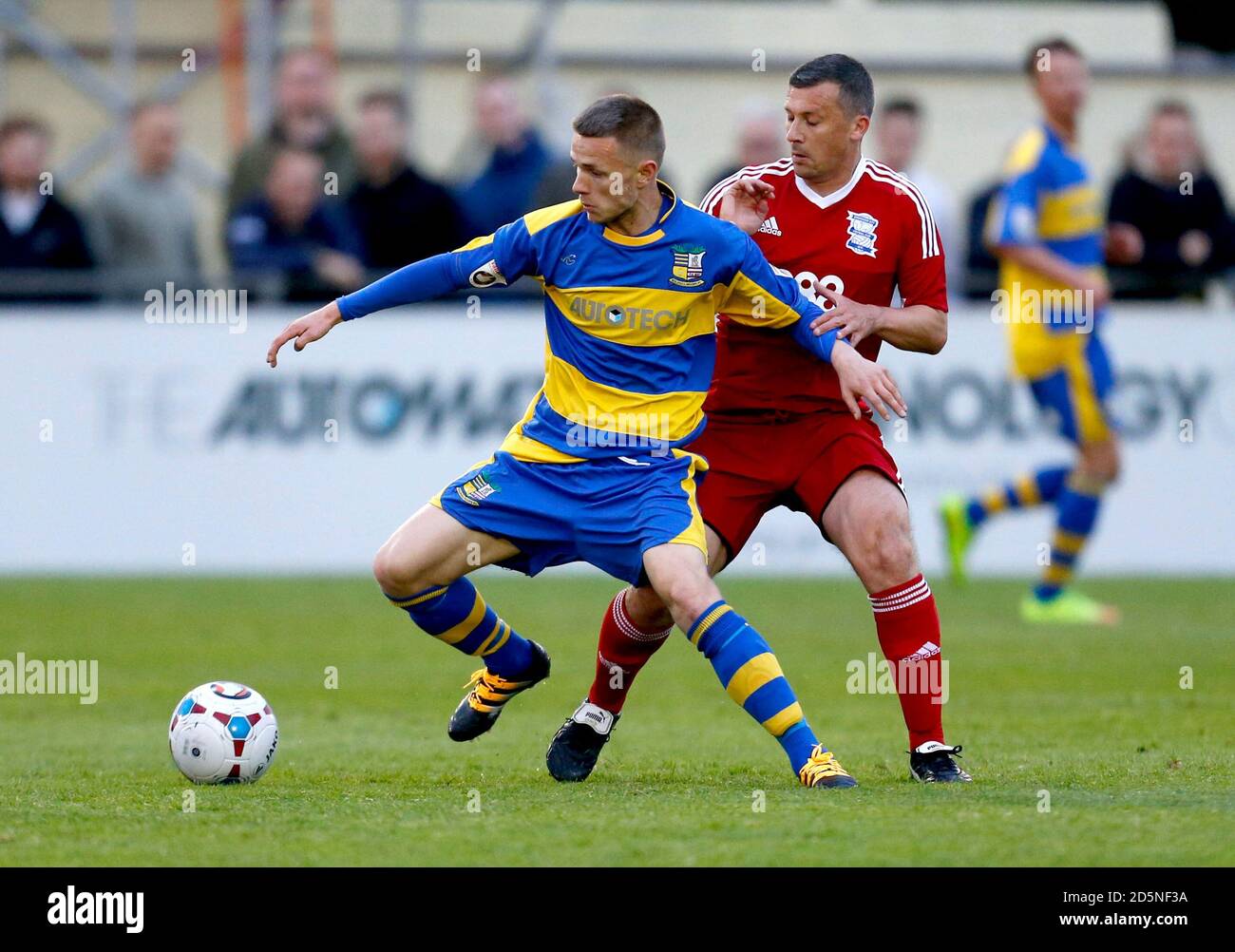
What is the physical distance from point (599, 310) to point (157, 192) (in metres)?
9.79

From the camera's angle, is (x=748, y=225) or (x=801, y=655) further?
(x=801, y=655)

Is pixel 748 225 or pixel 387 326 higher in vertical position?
pixel 387 326

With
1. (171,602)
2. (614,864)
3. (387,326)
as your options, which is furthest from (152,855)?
(387,326)

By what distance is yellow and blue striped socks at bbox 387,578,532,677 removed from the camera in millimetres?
6965

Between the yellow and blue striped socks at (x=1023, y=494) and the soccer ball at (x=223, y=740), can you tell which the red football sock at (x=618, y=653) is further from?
the yellow and blue striped socks at (x=1023, y=494)

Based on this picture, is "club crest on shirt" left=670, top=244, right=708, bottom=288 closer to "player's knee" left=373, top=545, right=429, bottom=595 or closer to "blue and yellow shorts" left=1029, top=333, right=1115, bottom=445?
"player's knee" left=373, top=545, right=429, bottom=595

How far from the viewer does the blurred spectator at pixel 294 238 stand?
1507 centimetres

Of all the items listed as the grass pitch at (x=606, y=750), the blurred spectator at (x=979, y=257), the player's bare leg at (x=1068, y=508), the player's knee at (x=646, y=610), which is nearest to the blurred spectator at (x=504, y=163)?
the grass pitch at (x=606, y=750)

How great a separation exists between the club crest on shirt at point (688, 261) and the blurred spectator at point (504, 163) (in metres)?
9.01

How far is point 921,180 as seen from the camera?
1562cm

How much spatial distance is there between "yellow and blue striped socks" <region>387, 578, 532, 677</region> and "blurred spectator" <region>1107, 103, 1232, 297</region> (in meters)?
9.94

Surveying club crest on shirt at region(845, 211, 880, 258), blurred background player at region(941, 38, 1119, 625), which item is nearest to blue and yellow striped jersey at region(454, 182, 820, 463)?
club crest on shirt at region(845, 211, 880, 258)
